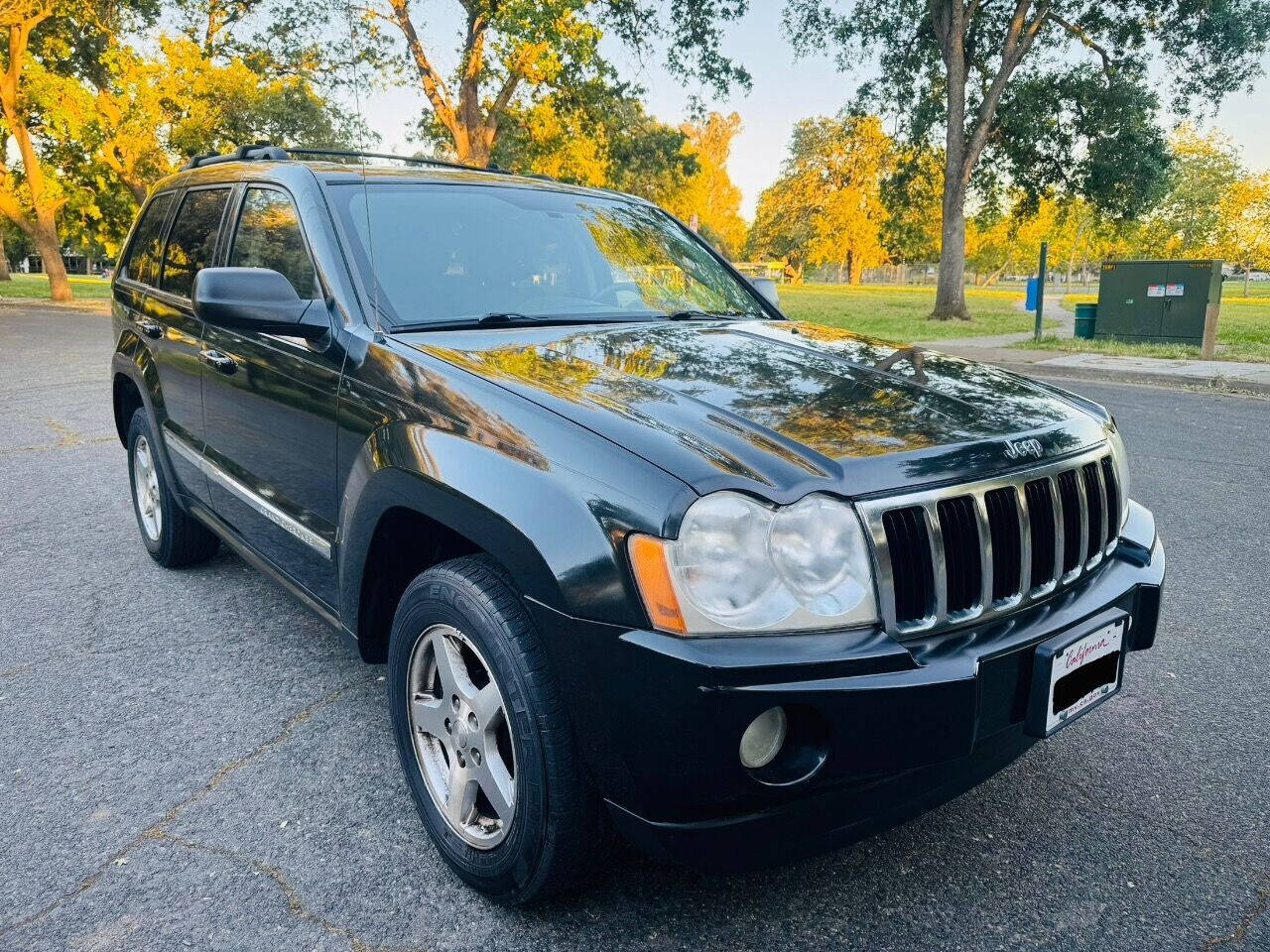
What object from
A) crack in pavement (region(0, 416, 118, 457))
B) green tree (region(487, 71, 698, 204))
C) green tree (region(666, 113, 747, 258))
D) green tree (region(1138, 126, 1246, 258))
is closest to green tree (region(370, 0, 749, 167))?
green tree (region(487, 71, 698, 204))

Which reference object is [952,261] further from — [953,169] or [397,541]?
[397,541]

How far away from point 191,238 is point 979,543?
11.1 ft

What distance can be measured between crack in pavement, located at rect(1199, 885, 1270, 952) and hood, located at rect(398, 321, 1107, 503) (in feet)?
3.65

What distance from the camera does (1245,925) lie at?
2.10 m

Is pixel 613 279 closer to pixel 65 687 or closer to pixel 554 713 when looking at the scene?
pixel 554 713

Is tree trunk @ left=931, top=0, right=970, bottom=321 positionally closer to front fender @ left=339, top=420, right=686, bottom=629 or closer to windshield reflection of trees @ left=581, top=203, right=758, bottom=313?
windshield reflection of trees @ left=581, top=203, right=758, bottom=313

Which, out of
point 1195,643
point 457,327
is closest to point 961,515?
point 457,327

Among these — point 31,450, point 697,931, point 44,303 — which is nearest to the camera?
point 697,931

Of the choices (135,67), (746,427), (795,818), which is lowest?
(795,818)

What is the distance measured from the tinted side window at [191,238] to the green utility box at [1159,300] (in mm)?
14215

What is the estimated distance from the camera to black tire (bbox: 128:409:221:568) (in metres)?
4.18

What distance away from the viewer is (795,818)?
177 cm

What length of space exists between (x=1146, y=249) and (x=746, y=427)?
60.0 meters

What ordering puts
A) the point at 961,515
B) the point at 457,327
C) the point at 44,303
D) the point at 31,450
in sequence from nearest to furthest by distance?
1. the point at 961,515
2. the point at 457,327
3. the point at 31,450
4. the point at 44,303
